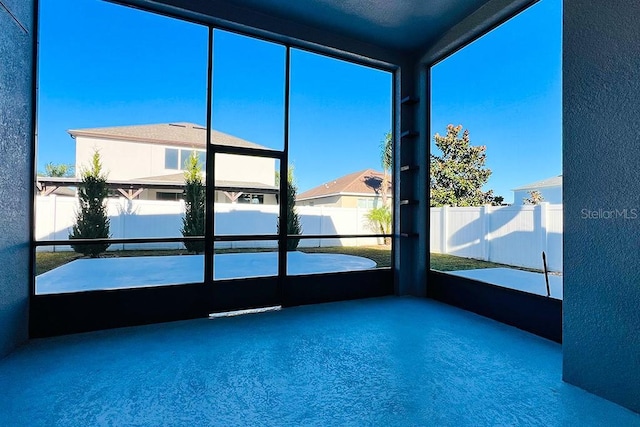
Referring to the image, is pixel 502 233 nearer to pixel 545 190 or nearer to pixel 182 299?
pixel 545 190

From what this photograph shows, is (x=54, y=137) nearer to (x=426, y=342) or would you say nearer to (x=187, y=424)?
(x=187, y=424)

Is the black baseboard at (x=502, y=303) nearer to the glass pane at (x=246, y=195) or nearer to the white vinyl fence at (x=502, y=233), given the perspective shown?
the white vinyl fence at (x=502, y=233)

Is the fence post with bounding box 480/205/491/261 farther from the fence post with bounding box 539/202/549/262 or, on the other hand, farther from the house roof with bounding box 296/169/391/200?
the house roof with bounding box 296/169/391/200

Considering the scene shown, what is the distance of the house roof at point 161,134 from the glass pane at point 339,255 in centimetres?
168

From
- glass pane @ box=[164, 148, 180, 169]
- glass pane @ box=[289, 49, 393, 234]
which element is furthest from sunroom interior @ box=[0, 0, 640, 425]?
glass pane @ box=[164, 148, 180, 169]

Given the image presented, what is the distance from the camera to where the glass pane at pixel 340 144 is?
462cm

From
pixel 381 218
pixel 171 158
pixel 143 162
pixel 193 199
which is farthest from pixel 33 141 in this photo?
pixel 381 218

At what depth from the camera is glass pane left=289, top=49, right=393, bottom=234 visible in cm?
462

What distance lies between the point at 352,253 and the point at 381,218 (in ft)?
2.52

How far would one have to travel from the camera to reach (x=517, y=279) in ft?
12.3

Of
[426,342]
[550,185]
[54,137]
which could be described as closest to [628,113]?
[550,185]

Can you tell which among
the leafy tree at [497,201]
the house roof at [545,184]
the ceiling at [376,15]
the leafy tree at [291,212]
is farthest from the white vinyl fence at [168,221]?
the ceiling at [376,15]

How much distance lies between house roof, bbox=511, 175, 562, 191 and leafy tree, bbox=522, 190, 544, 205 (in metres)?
0.06

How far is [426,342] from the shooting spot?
10.1 ft
